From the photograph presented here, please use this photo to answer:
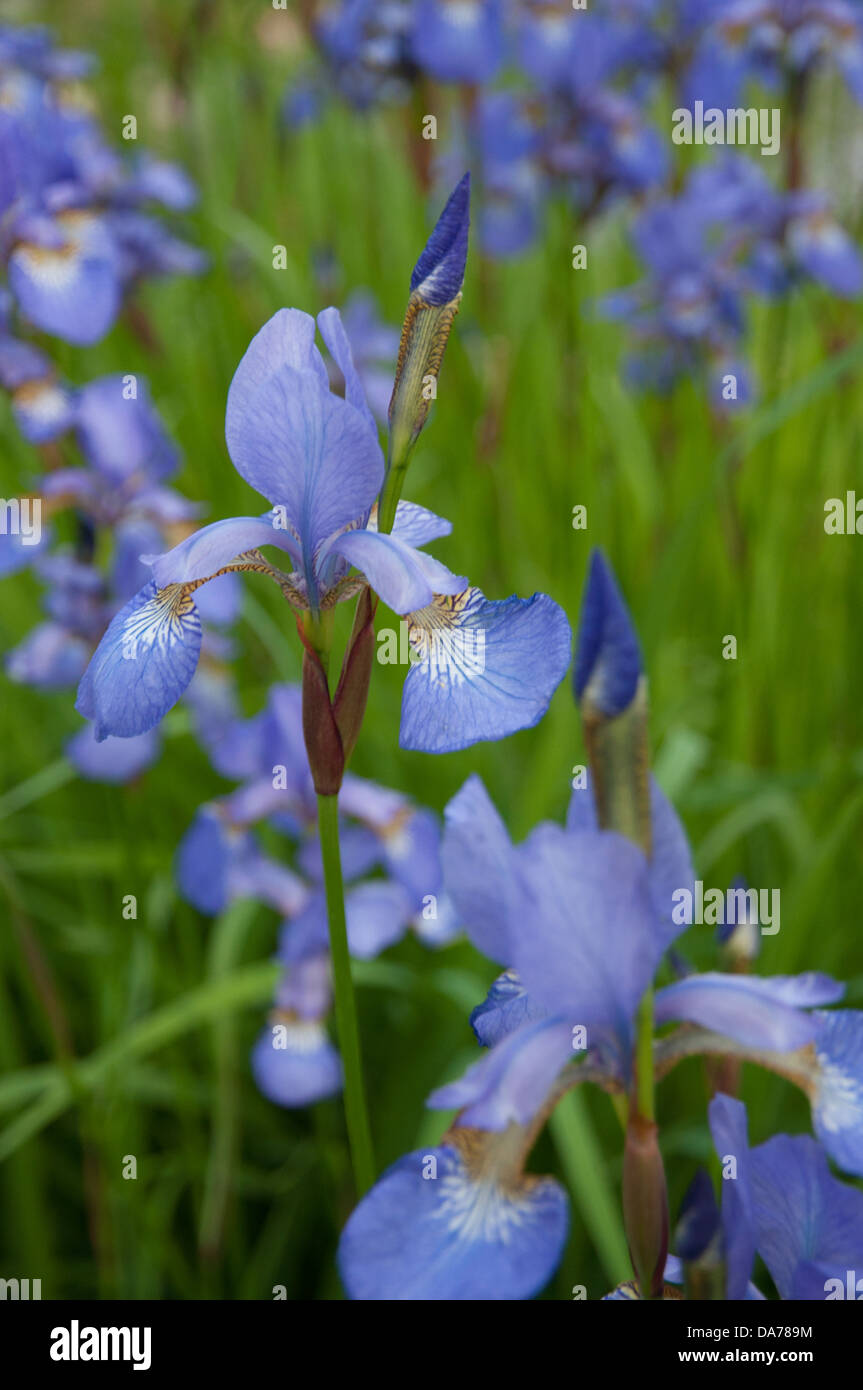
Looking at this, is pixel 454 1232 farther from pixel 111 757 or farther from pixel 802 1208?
pixel 111 757

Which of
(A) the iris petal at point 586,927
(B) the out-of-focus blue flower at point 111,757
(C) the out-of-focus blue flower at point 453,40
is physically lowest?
(A) the iris petal at point 586,927

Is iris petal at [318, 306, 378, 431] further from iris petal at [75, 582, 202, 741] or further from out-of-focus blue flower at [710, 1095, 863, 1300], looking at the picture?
out-of-focus blue flower at [710, 1095, 863, 1300]

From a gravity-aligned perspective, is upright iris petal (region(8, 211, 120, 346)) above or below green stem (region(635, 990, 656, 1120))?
above

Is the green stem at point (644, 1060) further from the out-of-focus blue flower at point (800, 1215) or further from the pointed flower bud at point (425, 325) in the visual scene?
the pointed flower bud at point (425, 325)

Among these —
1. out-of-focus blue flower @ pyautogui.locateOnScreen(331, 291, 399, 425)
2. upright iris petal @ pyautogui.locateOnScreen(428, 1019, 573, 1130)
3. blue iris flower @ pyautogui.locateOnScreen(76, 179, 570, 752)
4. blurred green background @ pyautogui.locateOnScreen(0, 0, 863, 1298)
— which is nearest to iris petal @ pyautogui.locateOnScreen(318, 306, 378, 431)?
blue iris flower @ pyautogui.locateOnScreen(76, 179, 570, 752)

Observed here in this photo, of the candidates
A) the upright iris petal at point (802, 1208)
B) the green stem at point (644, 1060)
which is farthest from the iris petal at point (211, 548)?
the upright iris petal at point (802, 1208)

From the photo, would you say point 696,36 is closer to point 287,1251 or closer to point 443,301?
point 443,301
